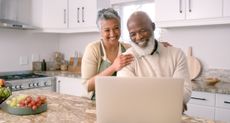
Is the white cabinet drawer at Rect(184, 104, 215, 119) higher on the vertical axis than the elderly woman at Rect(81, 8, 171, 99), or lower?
lower

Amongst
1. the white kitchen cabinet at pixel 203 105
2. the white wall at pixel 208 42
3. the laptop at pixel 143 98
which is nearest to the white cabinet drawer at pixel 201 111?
the white kitchen cabinet at pixel 203 105

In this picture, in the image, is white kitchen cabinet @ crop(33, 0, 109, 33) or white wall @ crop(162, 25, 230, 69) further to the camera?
white kitchen cabinet @ crop(33, 0, 109, 33)

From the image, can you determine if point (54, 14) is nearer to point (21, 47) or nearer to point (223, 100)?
point (21, 47)

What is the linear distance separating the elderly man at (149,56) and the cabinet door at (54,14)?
8.42ft

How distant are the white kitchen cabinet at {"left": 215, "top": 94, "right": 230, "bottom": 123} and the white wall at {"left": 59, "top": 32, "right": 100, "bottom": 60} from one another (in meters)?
2.09

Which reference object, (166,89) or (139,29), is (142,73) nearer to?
(139,29)

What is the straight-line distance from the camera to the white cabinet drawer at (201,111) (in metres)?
2.41

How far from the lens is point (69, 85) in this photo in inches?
138

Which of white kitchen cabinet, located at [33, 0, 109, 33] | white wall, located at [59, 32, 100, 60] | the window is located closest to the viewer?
the window

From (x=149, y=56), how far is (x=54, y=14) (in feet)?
8.92

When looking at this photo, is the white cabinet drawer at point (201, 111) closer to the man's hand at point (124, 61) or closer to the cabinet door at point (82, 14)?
the man's hand at point (124, 61)

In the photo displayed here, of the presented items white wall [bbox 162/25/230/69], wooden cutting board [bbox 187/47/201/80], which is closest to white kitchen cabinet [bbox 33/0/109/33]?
white wall [bbox 162/25/230/69]

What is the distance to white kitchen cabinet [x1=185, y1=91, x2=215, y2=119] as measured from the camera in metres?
2.40

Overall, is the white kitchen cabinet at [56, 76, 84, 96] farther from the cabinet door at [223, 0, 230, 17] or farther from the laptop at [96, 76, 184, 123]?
the laptop at [96, 76, 184, 123]
